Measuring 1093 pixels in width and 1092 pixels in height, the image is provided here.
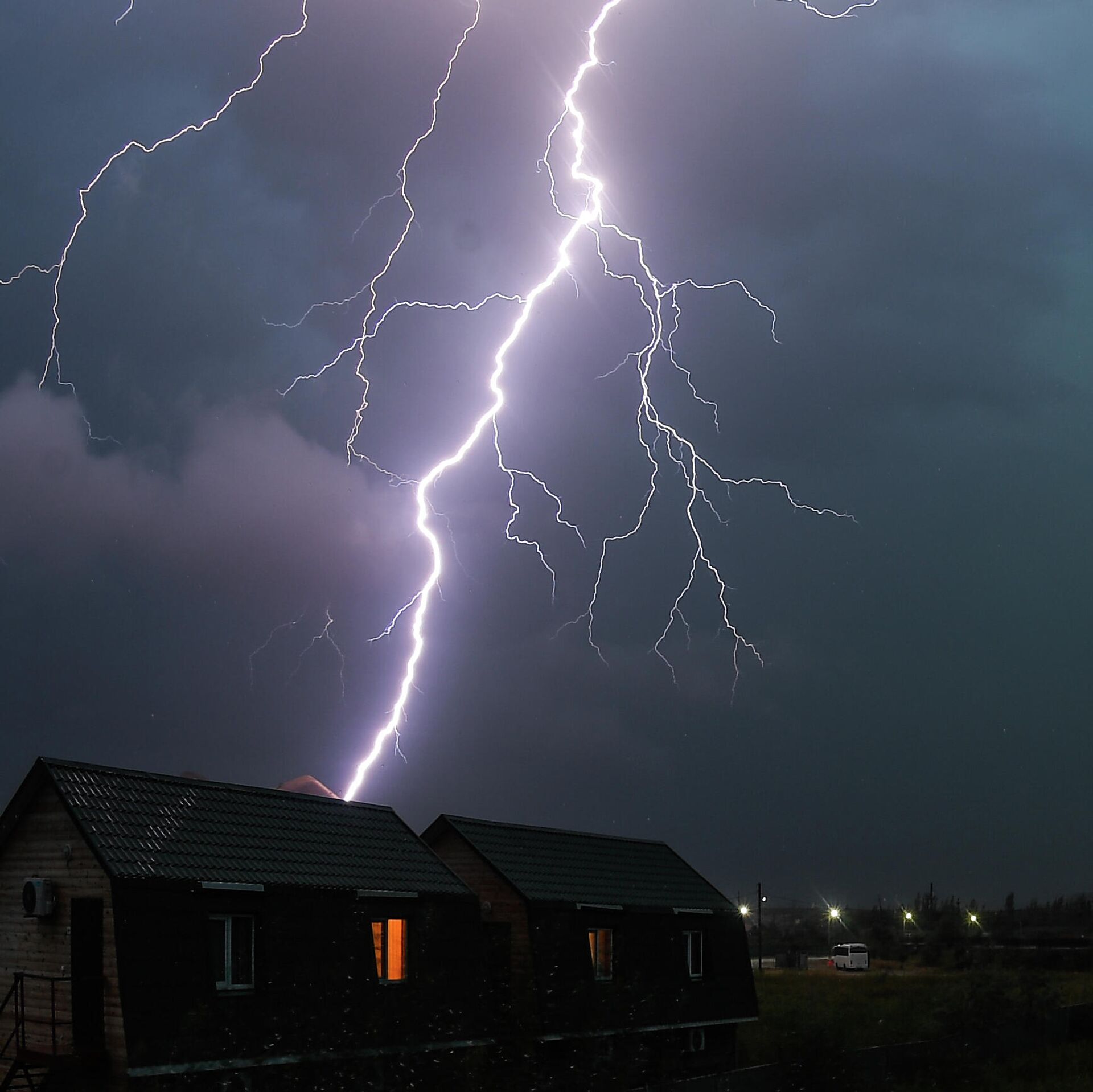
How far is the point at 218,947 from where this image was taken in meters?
14.8

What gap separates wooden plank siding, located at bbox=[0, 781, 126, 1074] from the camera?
1348 centimetres

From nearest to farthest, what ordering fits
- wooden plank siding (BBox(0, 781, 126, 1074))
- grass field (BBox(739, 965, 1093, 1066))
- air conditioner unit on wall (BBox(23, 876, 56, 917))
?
wooden plank siding (BBox(0, 781, 126, 1074)) → air conditioner unit on wall (BBox(23, 876, 56, 917)) → grass field (BBox(739, 965, 1093, 1066))

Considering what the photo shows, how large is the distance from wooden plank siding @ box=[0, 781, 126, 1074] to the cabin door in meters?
0.06

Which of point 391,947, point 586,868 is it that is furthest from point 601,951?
point 391,947

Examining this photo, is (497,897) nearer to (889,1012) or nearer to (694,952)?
(694,952)

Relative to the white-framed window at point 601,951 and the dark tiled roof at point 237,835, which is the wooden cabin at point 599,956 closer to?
the white-framed window at point 601,951

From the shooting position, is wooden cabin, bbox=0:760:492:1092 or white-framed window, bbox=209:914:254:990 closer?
wooden cabin, bbox=0:760:492:1092

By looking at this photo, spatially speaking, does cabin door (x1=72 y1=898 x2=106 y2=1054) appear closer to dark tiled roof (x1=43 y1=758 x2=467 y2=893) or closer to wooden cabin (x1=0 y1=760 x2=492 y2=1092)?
wooden cabin (x1=0 y1=760 x2=492 y2=1092)

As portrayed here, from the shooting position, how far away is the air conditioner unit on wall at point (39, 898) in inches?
554

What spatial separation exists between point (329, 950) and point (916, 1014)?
1838 centimetres

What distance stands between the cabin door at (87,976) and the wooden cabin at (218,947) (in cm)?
2

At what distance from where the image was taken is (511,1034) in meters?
19.0

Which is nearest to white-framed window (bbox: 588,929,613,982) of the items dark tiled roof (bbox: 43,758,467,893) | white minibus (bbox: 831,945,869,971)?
dark tiled roof (bbox: 43,758,467,893)

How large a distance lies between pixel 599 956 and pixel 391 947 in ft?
16.0
